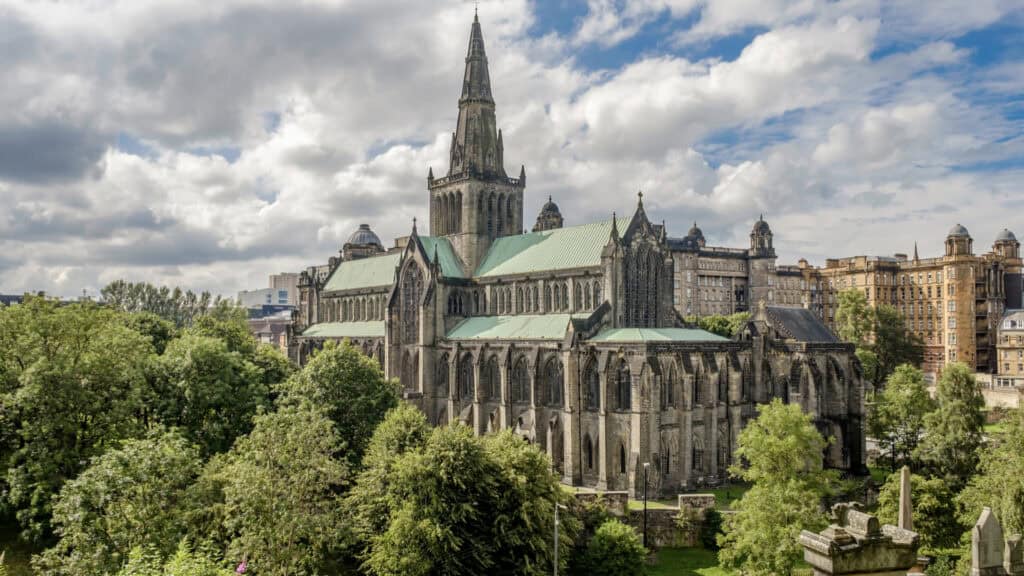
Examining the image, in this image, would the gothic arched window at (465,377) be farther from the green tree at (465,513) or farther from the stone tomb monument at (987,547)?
the stone tomb monument at (987,547)

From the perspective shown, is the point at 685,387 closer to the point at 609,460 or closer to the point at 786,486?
the point at 609,460

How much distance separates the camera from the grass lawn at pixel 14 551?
125 feet

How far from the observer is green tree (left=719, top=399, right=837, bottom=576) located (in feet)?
121

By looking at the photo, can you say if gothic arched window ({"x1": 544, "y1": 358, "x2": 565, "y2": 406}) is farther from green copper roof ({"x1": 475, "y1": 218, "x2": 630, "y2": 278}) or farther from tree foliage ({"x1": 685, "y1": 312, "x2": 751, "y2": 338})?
tree foliage ({"x1": 685, "y1": 312, "x2": 751, "y2": 338})

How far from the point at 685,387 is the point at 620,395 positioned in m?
4.99

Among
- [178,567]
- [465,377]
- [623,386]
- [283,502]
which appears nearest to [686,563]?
[623,386]

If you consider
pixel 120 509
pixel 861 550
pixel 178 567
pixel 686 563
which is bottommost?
pixel 686 563

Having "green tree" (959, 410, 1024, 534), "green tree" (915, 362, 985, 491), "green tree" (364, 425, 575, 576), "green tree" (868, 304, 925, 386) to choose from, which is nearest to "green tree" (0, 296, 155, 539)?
"green tree" (364, 425, 575, 576)

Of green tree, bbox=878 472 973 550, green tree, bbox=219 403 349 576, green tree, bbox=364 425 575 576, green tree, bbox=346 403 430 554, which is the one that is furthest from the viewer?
green tree, bbox=878 472 973 550

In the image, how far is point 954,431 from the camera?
5481 cm

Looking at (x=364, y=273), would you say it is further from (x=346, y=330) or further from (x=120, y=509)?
(x=120, y=509)

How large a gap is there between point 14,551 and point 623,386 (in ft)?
128

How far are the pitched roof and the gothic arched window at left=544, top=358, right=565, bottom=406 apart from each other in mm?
19942

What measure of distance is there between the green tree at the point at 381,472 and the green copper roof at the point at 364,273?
4705cm
